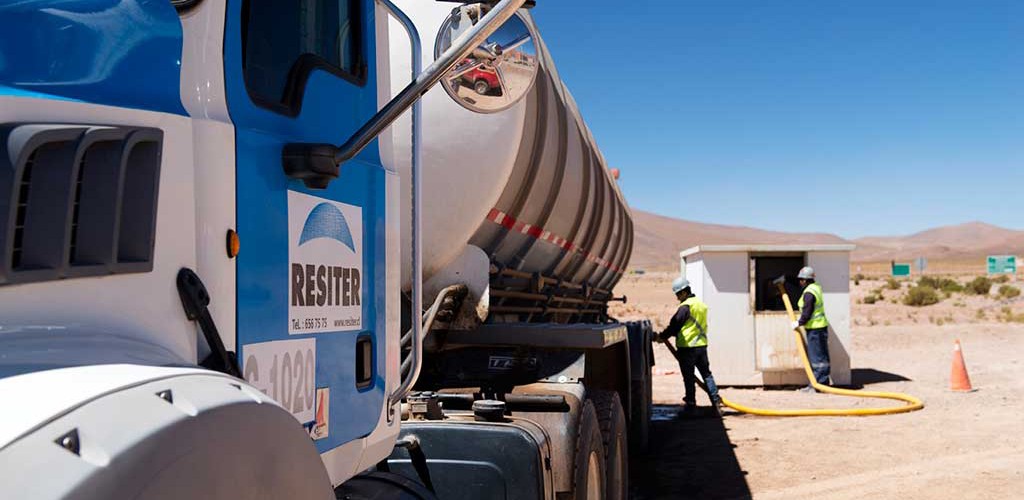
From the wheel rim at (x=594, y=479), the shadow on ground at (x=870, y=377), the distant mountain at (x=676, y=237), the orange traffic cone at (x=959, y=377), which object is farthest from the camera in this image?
the distant mountain at (x=676, y=237)

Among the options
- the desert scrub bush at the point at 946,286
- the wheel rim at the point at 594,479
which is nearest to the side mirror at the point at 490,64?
the wheel rim at the point at 594,479

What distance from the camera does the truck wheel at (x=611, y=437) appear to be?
5.56 m

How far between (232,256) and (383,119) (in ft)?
1.62

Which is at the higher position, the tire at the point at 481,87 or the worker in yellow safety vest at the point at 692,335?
the tire at the point at 481,87

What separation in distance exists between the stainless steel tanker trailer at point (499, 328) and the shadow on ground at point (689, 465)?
1.54m

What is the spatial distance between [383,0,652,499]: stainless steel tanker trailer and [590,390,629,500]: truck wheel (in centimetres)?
1

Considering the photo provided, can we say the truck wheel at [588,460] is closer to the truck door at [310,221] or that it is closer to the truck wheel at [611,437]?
the truck wheel at [611,437]

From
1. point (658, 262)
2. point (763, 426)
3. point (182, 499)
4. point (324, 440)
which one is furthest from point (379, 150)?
point (658, 262)

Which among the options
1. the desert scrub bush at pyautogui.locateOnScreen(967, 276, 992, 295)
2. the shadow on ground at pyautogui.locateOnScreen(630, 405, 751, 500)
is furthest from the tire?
the desert scrub bush at pyautogui.locateOnScreen(967, 276, 992, 295)

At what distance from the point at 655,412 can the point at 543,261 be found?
6.44 m

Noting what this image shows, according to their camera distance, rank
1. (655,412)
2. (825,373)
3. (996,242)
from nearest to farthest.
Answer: (655,412)
(825,373)
(996,242)

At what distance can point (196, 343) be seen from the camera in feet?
6.51

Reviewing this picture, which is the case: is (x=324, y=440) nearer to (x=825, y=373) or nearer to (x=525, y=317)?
(x=525, y=317)

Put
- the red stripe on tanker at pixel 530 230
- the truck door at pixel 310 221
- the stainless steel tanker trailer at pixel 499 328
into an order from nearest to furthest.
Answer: the truck door at pixel 310 221 → the stainless steel tanker trailer at pixel 499 328 → the red stripe on tanker at pixel 530 230
